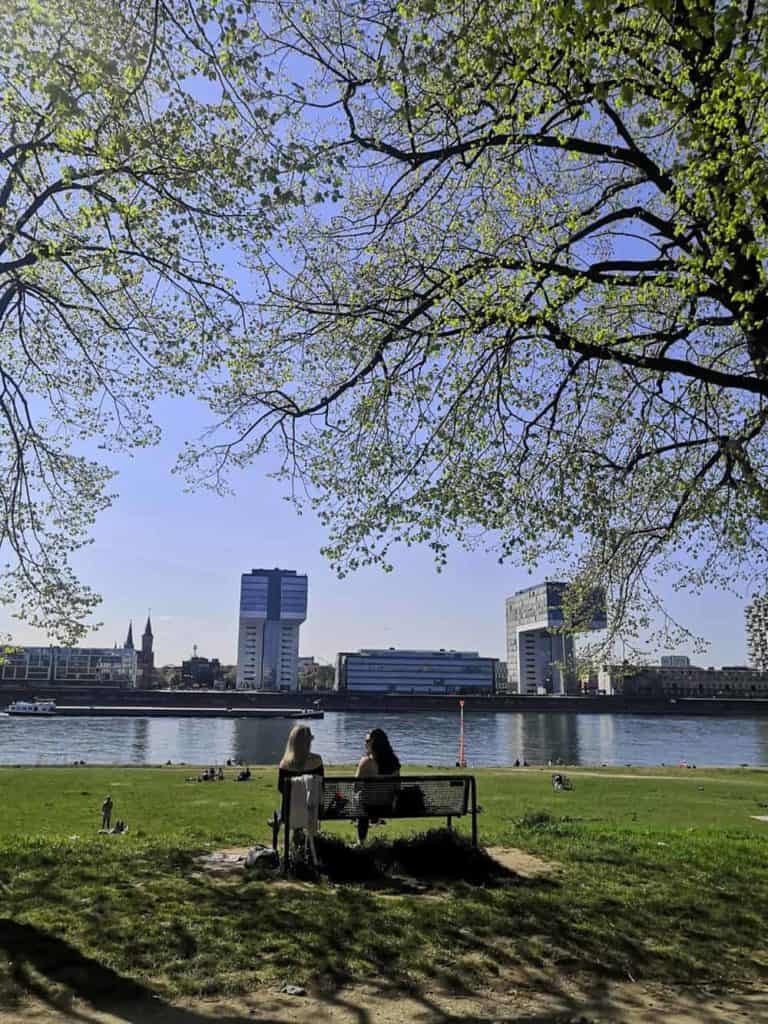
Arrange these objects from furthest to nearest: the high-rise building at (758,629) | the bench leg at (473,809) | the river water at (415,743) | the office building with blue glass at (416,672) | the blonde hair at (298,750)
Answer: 1. the office building with blue glass at (416,672)
2. the river water at (415,743)
3. the high-rise building at (758,629)
4. the blonde hair at (298,750)
5. the bench leg at (473,809)

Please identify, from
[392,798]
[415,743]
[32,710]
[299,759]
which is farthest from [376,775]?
[32,710]

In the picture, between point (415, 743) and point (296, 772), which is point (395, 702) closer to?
point (415, 743)

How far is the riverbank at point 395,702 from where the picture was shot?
393ft

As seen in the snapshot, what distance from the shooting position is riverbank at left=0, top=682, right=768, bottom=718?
393 ft

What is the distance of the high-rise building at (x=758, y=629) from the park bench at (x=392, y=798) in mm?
7318

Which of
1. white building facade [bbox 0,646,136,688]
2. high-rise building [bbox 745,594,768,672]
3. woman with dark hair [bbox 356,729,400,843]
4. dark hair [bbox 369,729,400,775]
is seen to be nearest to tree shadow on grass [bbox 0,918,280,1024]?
woman with dark hair [bbox 356,729,400,843]

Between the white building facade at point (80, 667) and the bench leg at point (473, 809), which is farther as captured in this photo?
the white building facade at point (80, 667)

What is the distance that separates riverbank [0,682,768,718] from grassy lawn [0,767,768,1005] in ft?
377

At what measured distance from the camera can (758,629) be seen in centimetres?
1598

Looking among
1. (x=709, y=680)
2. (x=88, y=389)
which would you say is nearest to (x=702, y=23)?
(x=88, y=389)

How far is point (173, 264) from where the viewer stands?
→ 361 inches

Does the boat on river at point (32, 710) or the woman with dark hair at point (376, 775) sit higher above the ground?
the woman with dark hair at point (376, 775)

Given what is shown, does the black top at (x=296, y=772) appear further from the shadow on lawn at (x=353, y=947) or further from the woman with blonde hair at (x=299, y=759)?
the shadow on lawn at (x=353, y=947)

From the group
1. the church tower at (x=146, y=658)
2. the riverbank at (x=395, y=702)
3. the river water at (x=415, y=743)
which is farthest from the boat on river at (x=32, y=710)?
the church tower at (x=146, y=658)
